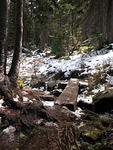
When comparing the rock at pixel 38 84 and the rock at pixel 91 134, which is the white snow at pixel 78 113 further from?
the rock at pixel 38 84

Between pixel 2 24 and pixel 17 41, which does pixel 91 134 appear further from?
pixel 17 41

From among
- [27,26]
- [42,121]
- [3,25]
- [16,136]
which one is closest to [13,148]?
[16,136]

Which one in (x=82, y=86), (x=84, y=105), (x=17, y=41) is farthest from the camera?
(x=82, y=86)

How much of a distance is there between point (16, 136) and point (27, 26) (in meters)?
23.1

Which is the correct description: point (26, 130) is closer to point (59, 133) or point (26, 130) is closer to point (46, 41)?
point (59, 133)

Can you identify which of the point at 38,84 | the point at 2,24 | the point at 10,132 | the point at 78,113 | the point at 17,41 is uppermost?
the point at 2,24

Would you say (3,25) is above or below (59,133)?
above

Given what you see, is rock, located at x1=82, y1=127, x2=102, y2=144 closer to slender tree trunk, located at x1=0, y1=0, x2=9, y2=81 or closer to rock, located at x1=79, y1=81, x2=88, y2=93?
slender tree trunk, located at x1=0, y1=0, x2=9, y2=81

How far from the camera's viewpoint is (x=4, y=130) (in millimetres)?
6242

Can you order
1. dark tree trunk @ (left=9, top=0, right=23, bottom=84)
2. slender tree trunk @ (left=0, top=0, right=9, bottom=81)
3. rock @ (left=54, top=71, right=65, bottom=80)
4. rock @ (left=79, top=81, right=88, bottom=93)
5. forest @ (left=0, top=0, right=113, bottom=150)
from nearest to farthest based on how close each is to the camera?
forest @ (left=0, top=0, right=113, bottom=150), slender tree trunk @ (left=0, top=0, right=9, bottom=81), dark tree trunk @ (left=9, top=0, right=23, bottom=84), rock @ (left=79, top=81, right=88, bottom=93), rock @ (left=54, top=71, right=65, bottom=80)

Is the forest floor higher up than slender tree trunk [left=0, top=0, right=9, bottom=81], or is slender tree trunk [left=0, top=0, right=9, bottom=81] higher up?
slender tree trunk [left=0, top=0, right=9, bottom=81]

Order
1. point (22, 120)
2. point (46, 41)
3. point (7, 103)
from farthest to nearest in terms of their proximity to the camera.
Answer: point (46, 41) → point (7, 103) → point (22, 120)

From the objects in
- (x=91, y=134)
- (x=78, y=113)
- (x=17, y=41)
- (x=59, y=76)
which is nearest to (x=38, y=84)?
(x=59, y=76)

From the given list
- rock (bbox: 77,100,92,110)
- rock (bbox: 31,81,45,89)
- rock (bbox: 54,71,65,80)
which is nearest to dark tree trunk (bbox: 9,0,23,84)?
rock (bbox: 77,100,92,110)
